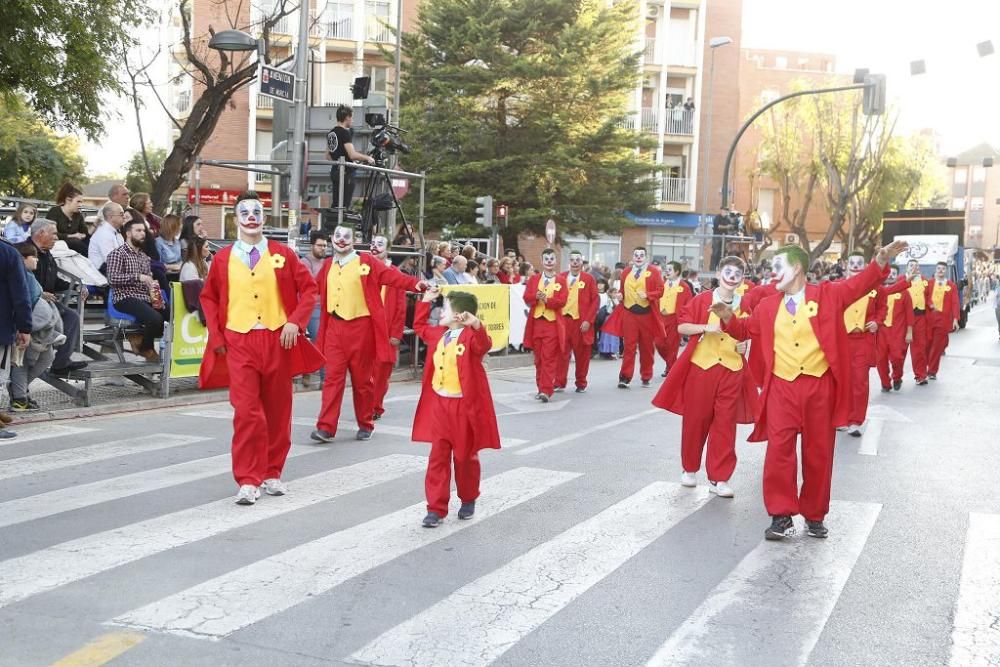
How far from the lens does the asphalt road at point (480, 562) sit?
4801 mm

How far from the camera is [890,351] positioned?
16.5 metres

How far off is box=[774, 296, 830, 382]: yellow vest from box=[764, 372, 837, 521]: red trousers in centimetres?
A: 5

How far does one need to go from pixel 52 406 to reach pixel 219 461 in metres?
3.08

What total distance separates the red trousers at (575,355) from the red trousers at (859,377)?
151 inches

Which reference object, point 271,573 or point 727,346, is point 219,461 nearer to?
point 271,573

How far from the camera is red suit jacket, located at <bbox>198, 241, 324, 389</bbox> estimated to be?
7.64 meters

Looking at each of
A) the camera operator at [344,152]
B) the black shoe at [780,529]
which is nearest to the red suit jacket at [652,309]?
the camera operator at [344,152]

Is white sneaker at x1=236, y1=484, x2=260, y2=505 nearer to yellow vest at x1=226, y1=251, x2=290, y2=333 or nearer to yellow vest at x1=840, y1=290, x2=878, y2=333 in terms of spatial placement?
yellow vest at x1=226, y1=251, x2=290, y2=333

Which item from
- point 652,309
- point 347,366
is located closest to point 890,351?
point 652,309

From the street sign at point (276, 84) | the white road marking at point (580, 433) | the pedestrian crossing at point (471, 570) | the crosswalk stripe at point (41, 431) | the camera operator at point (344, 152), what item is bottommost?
the white road marking at point (580, 433)

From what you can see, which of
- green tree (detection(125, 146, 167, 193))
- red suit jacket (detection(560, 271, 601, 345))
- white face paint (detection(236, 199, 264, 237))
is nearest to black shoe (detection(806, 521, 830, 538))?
white face paint (detection(236, 199, 264, 237))

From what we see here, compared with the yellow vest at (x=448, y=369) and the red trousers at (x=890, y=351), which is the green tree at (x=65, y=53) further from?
the red trousers at (x=890, y=351)

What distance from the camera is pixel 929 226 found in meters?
38.2

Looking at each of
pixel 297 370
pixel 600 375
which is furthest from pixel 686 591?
pixel 600 375
